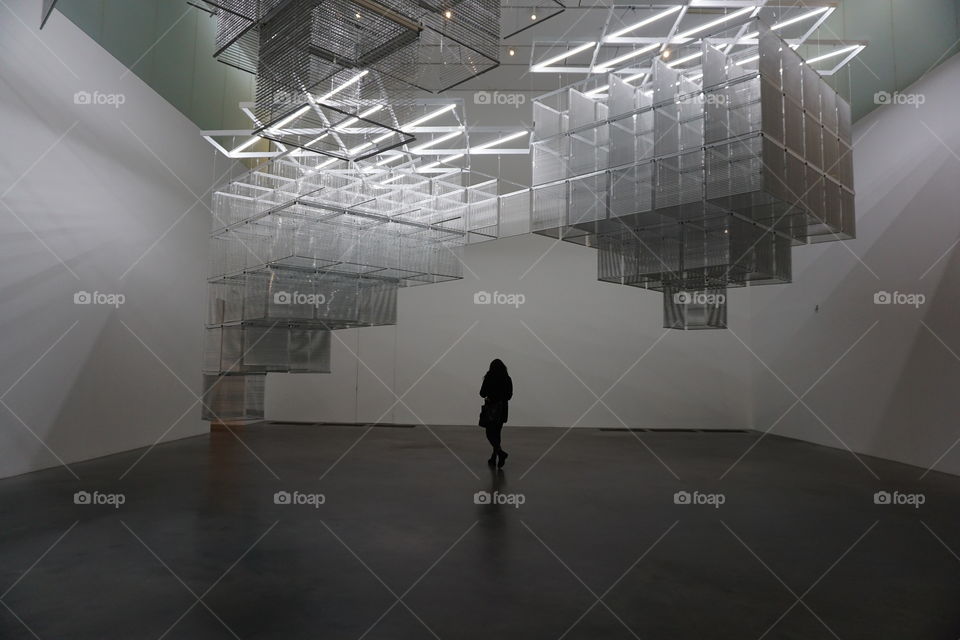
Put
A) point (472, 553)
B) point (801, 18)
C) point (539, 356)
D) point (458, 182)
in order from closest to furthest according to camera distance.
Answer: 1. point (472, 553)
2. point (801, 18)
3. point (458, 182)
4. point (539, 356)

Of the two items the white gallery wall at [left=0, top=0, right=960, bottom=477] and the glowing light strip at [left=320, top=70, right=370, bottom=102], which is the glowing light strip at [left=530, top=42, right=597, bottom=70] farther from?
the white gallery wall at [left=0, top=0, right=960, bottom=477]

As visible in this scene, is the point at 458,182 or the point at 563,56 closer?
the point at 563,56

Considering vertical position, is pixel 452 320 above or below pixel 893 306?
below

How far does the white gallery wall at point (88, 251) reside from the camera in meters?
7.36

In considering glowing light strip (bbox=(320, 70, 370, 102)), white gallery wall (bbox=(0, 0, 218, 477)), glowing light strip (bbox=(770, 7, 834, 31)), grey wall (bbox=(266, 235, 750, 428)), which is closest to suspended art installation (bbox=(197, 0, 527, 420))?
glowing light strip (bbox=(320, 70, 370, 102))

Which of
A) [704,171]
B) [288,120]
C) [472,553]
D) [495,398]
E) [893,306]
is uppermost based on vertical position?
[288,120]

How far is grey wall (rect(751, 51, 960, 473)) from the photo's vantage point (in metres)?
8.44

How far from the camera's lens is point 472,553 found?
450 cm

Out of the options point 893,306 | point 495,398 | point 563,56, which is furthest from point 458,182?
point 893,306

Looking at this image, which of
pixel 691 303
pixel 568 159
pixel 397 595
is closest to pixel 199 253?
pixel 568 159

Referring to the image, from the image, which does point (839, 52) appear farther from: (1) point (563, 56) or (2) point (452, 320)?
(2) point (452, 320)

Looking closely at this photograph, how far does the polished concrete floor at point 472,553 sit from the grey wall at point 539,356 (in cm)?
637

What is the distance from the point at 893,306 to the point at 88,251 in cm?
1110

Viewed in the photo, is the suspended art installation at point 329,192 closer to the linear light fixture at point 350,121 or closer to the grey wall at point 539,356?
the linear light fixture at point 350,121
